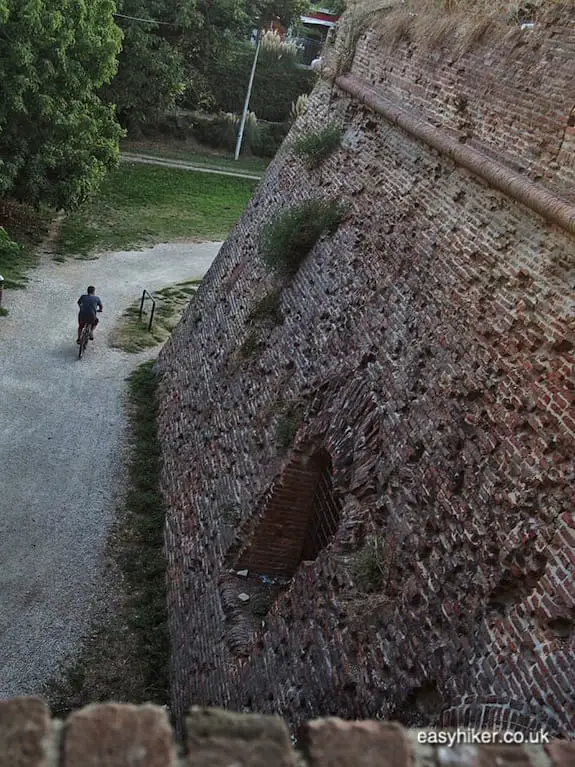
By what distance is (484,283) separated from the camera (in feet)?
20.7

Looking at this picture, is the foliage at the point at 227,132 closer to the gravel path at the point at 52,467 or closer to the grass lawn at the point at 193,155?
the grass lawn at the point at 193,155

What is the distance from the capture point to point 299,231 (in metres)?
10.1

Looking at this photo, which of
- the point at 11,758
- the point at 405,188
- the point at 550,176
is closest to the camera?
the point at 11,758

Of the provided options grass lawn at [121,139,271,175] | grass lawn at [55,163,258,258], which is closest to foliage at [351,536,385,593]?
grass lawn at [55,163,258,258]

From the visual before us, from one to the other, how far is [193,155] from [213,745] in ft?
110

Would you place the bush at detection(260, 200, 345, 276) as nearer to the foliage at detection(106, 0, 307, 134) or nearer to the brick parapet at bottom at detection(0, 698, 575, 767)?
the brick parapet at bottom at detection(0, 698, 575, 767)

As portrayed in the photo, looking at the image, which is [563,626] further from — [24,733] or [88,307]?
[88,307]

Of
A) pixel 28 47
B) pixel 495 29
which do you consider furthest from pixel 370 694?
pixel 28 47

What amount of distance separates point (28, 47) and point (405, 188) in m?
13.3

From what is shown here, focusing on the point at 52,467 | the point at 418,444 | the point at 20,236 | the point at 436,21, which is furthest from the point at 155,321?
the point at 418,444

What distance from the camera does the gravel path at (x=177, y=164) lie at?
3128cm

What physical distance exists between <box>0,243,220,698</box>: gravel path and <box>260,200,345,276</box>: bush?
3.67 metres

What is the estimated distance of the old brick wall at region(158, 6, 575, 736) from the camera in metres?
4.71

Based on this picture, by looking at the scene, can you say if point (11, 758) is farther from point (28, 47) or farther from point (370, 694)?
point (28, 47)
